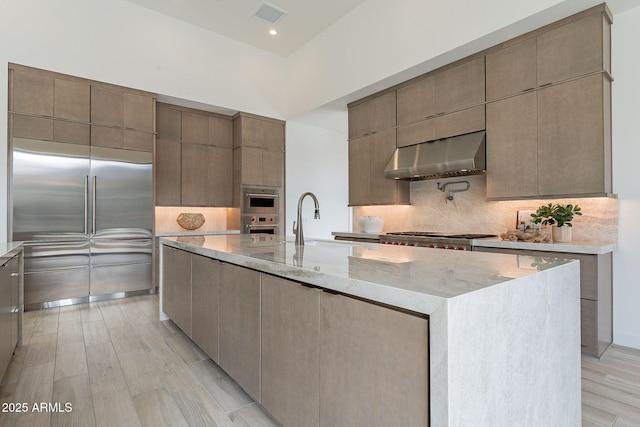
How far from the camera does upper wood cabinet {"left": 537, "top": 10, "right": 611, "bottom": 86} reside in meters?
2.70

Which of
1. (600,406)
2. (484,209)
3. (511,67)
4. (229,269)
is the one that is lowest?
(600,406)

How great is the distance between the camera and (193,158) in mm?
5320

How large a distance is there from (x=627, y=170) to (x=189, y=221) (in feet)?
17.5

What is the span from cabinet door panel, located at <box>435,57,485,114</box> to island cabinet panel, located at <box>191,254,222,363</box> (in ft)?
10.1

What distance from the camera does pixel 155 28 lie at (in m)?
4.55

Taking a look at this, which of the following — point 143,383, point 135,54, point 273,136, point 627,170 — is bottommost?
point 143,383

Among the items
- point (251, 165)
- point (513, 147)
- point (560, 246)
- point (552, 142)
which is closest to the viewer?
point (560, 246)

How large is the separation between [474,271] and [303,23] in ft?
15.6

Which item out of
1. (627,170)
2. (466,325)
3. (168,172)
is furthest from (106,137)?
(627,170)

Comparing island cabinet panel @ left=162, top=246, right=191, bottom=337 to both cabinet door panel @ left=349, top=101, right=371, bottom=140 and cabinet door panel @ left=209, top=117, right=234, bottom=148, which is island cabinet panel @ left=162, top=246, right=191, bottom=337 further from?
cabinet door panel @ left=349, top=101, right=371, bottom=140

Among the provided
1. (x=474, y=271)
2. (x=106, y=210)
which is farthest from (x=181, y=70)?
(x=474, y=271)

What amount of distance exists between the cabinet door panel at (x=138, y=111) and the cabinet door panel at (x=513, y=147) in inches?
164

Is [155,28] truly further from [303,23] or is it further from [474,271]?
[474,271]

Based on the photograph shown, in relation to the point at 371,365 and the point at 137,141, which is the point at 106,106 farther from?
the point at 371,365
